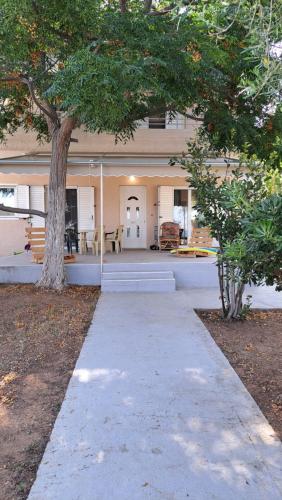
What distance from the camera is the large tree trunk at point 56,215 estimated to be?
10.1m

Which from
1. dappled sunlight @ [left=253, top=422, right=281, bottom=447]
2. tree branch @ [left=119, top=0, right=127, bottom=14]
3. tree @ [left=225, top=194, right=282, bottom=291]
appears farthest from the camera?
tree branch @ [left=119, top=0, right=127, bottom=14]

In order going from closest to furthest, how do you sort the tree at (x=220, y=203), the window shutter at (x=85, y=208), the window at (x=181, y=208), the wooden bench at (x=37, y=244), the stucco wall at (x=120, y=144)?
the tree at (x=220, y=203) < the wooden bench at (x=37, y=244) < the stucco wall at (x=120, y=144) < the window shutter at (x=85, y=208) < the window at (x=181, y=208)

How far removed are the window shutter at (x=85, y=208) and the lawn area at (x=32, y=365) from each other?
20.8 feet

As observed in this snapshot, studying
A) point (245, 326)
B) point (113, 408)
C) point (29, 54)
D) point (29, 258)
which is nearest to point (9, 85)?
point (29, 54)

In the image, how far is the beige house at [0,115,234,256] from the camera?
15766mm

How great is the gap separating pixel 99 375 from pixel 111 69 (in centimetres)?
448

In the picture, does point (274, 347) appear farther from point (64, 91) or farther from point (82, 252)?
point (82, 252)

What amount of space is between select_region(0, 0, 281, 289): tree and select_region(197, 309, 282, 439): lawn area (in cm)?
332

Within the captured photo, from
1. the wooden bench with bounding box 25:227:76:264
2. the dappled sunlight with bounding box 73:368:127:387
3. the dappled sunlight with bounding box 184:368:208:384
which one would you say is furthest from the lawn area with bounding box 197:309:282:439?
the wooden bench with bounding box 25:227:76:264

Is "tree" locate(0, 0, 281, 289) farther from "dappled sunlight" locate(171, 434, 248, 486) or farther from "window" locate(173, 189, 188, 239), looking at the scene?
"window" locate(173, 189, 188, 239)

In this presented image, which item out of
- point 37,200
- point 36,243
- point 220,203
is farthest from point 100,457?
point 37,200

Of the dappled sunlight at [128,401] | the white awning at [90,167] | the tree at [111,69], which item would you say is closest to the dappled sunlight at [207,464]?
the dappled sunlight at [128,401]

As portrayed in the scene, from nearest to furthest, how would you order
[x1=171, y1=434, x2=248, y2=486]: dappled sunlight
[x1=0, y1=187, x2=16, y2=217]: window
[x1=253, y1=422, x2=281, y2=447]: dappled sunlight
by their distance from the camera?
[x1=171, y1=434, x2=248, y2=486]: dappled sunlight < [x1=253, y1=422, x2=281, y2=447]: dappled sunlight < [x1=0, y1=187, x2=16, y2=217]: window

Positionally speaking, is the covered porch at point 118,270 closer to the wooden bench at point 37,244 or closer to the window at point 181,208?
the wooden bench at point 37,244
